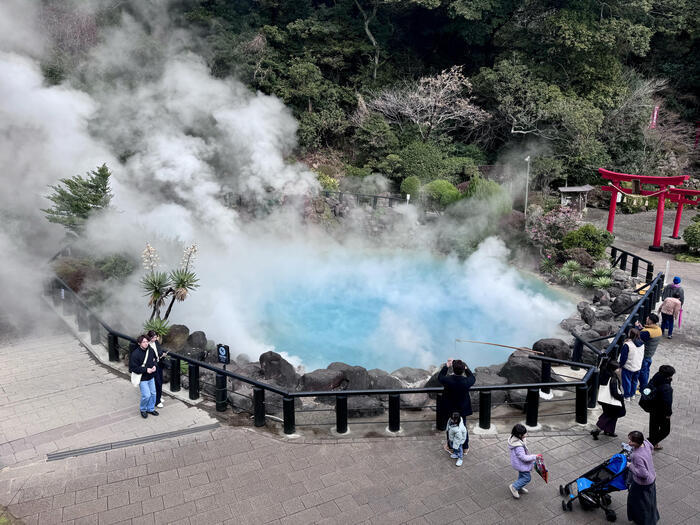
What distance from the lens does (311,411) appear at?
6996mm

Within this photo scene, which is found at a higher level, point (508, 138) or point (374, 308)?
point (508, 138)

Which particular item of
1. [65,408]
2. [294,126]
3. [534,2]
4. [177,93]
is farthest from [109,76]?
[534,2]

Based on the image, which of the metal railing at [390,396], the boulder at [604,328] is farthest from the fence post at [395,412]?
the boulder at [604,328]

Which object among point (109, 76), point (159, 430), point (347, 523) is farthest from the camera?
point (109, 76)

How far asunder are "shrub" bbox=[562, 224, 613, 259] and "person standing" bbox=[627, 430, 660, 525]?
11502 millimetres

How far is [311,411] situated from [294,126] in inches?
685

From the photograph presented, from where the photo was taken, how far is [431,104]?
2225 centimetres

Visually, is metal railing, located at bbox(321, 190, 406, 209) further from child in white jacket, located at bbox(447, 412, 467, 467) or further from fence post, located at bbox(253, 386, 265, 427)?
child in white jacket, located at bbox(447, 412, 467, 467)

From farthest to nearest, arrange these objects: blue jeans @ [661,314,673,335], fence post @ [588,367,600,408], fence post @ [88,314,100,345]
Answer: blue jeans @ [661,314,673,335] < fence post @ [88,314,100,345] < fence post @ [588,367,600,408]

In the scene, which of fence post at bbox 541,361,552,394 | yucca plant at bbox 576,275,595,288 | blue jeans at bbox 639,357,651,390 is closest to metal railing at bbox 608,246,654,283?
yucca plant at bbox 576,275,595,288

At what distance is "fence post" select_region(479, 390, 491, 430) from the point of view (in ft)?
21.2

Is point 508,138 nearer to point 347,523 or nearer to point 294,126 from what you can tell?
point 294,126

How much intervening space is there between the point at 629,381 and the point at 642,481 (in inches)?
116

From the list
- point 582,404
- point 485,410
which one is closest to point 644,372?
point 582,404
